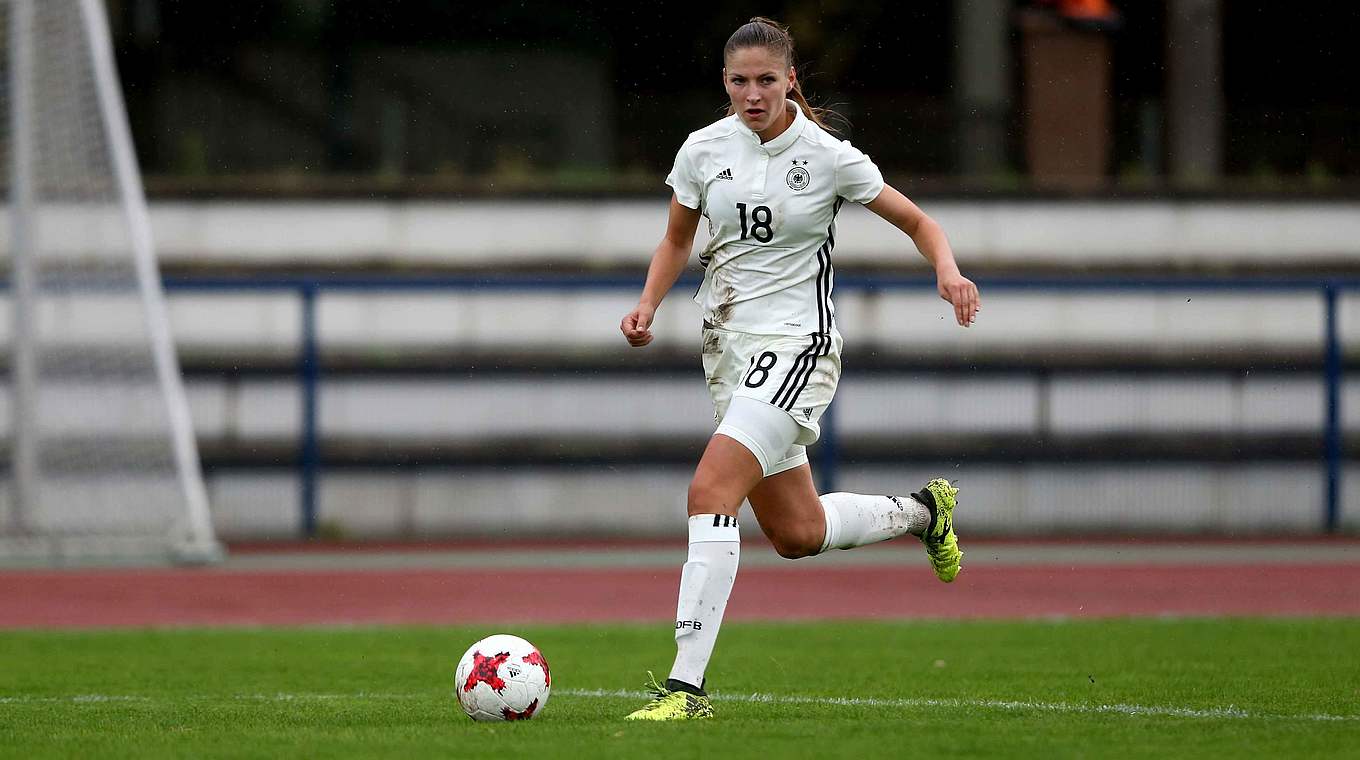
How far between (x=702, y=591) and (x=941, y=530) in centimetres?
151

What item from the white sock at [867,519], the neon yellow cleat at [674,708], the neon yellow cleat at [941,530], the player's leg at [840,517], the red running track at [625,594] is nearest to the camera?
the neon yellow cleat at [674,708]

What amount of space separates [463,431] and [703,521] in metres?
10.3

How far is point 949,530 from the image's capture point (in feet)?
24.3

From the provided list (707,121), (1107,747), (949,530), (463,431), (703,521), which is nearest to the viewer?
(1107,747)

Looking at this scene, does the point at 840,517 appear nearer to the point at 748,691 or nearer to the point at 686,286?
the point at 748,691

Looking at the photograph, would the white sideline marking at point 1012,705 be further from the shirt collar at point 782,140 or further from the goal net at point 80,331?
the goal net at point 80,331

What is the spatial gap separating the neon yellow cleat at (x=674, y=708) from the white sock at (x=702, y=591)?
5 centimetres

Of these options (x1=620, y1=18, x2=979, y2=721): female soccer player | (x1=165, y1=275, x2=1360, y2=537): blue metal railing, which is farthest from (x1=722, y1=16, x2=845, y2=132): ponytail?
(x1=165, y1=275, x2=1360, y2=537): blue metal railing

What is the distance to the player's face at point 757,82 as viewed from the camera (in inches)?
247

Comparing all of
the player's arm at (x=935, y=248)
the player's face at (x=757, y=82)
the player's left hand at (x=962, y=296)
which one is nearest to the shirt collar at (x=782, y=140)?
the player's face at (x=757, y=82)

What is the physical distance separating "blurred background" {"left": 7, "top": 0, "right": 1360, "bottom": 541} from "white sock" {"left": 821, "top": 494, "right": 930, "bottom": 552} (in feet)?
29.0

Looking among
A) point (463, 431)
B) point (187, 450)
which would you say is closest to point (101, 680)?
point (187, 450)

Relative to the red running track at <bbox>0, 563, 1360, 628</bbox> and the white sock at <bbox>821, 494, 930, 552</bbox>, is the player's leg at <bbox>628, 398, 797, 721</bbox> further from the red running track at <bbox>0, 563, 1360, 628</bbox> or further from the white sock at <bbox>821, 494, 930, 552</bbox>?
the red running track at <bbox>0, 563, 1360, 628</bbox>

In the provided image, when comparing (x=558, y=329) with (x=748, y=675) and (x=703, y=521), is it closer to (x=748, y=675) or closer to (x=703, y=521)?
(x=748, y=675)
